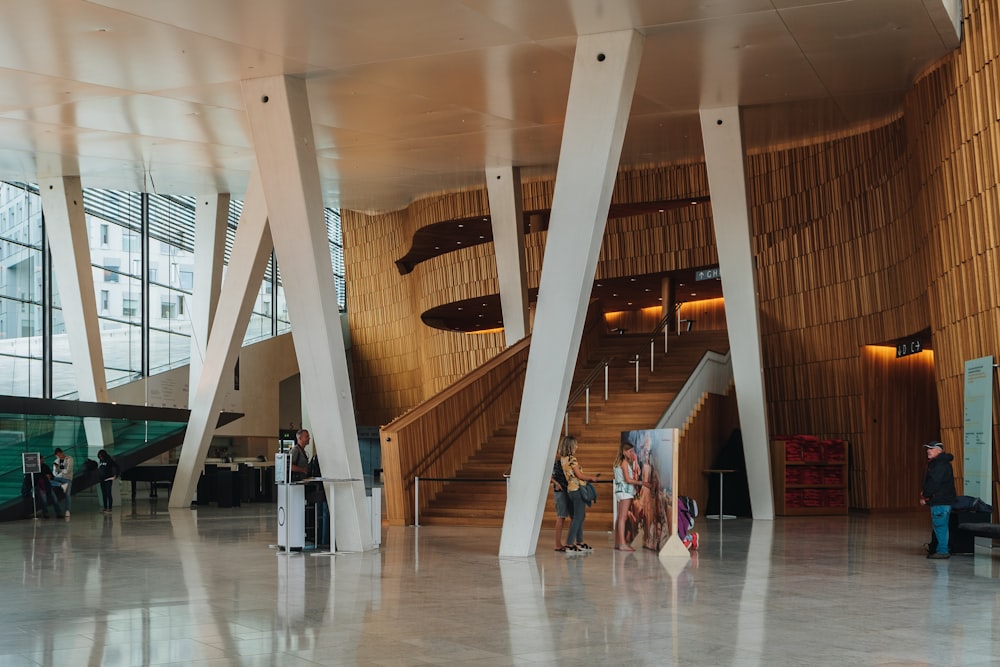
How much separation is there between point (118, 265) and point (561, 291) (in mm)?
19581

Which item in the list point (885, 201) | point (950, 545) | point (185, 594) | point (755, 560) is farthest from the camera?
point (885, 201)

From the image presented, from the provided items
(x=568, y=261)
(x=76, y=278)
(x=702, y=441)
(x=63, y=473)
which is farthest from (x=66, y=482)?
(x=568, y=261)

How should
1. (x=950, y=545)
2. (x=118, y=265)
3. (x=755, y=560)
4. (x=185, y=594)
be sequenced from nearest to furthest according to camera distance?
1. (x=185, y=594)
2. (x=755, y=560)
3. (x=950, y=545)
4. (x=118, y=265)


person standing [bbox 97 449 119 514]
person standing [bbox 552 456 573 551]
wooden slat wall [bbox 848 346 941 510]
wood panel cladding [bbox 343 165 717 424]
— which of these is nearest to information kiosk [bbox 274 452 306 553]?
person standing [bbox 552 456 573 551]

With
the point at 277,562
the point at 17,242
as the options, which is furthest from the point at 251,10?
the point at 17,242

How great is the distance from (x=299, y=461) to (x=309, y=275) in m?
2.24

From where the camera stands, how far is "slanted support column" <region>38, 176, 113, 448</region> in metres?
21.5

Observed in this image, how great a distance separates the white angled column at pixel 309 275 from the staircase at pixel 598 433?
10.6 feet

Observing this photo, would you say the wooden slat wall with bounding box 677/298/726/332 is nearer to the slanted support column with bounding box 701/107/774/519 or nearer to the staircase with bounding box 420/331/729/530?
the staircase with bounding box 420/331/729/530

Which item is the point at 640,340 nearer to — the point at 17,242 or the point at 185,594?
the point at 17,242

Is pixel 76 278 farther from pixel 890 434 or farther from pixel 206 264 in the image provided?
pixel 890 434

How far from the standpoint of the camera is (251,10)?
11.8 metres

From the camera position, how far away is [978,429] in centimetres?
1286

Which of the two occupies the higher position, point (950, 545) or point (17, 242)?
point (17, 242)
